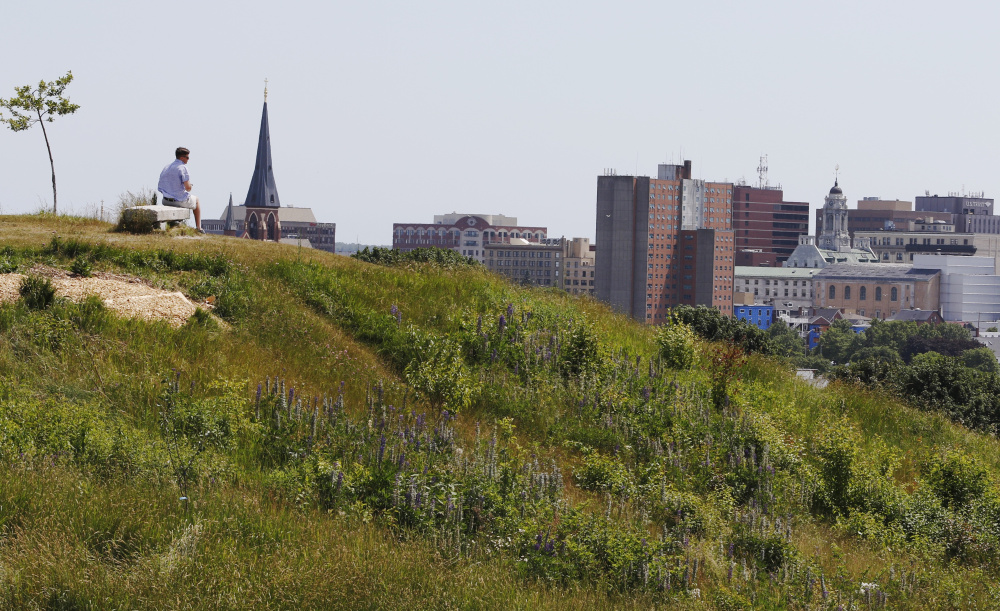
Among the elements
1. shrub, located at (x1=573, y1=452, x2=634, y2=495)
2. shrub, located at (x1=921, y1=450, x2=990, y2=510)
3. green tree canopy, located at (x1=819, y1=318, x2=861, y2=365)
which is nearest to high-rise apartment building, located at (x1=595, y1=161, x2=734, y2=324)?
green tree canopy, located at (x1=819, y1=318, x2=861, y2=365)

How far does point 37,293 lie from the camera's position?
1138 cm

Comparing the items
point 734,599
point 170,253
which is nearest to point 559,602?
point 734,599

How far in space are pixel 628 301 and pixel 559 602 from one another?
18225 cm

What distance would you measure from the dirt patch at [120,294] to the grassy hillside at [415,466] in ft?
1.27

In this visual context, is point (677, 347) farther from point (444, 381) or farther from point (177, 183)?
point (177, 183)

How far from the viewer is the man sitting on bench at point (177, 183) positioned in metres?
18.7

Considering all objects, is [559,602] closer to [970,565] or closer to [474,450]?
[474,450]

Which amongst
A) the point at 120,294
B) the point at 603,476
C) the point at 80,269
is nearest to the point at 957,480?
the point at 603,476

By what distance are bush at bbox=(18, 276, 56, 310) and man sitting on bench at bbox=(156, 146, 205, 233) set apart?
734 centimetres

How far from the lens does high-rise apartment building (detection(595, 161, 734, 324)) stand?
185 metres

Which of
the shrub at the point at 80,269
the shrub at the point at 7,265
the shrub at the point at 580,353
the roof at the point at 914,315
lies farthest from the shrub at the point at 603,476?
the roof at the point at 914,315

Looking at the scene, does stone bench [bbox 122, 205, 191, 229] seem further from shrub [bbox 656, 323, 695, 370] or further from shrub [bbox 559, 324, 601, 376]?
shrub [bbox 656, 323, 695, 370]

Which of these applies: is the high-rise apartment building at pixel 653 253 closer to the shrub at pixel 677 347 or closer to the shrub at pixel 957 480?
the shrub at pixel 677 347

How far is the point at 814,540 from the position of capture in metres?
9.69
